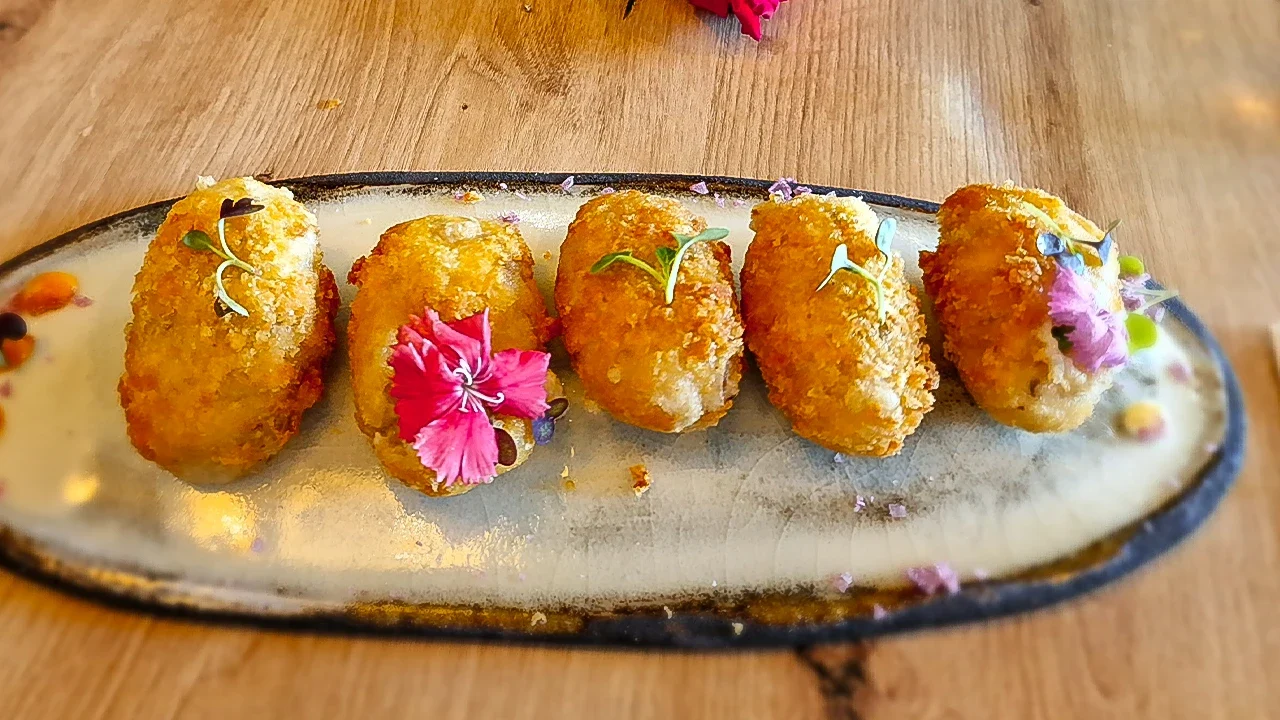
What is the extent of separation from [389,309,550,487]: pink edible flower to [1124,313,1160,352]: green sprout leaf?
3.73 feet

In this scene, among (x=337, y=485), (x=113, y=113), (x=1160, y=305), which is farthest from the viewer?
(x=113, y=113)

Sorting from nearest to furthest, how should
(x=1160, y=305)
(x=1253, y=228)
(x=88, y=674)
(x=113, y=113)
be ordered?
1. (x=88, y=674)
2. (x=1160, y=305)
3. (x=1253, y=228)
4. (x=113, y=113)

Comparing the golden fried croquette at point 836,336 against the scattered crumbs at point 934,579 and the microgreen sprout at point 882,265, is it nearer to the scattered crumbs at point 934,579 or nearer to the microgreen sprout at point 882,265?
the microgreen sprout at point 882,265

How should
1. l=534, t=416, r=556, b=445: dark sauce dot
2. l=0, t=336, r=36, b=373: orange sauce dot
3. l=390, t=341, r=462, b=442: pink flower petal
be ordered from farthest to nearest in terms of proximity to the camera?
1. l=0, t=336, r=36, b=373: orange sauce dot
2. l=534, t=416, r=556, b=445: dark sauce dot
3. l=390, t=341, r=462, b=442: pink flower petal

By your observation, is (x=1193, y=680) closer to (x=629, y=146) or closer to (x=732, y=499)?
(x=732, y=499)

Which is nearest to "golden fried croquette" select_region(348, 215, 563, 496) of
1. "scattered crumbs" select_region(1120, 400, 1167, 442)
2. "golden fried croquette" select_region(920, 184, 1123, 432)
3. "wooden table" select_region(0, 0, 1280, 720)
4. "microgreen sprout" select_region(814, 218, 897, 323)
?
"wooden table" select_region(0, 0, 1280, 720)

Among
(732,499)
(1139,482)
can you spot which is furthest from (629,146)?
(1139,482)

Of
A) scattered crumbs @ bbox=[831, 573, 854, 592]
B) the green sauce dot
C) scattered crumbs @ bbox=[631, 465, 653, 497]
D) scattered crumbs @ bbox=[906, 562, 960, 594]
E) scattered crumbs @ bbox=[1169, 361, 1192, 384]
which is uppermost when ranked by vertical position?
the green sauce dot

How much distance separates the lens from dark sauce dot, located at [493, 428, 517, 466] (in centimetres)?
139

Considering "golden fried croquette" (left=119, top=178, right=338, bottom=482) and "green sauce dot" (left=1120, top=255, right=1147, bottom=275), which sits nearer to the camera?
"golden fried croquette" (left=119, top=178, right=338, bottom=482)

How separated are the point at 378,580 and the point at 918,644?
91 centimetres

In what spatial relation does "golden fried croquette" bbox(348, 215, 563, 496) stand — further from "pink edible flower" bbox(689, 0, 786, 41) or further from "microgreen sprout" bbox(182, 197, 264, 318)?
"pink edible flower" bbox(689, 0, 786, 41)

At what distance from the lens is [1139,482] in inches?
60.8

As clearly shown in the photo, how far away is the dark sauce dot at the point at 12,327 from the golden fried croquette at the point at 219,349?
0.31 metres
